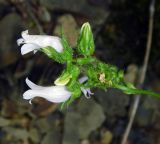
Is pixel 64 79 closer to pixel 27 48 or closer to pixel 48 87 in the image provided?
pixel 48 87

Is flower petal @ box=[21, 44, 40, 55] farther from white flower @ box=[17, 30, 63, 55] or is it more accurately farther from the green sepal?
the green sepal

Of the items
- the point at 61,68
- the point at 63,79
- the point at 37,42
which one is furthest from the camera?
the point at 61,68

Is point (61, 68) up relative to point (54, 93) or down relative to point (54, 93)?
down

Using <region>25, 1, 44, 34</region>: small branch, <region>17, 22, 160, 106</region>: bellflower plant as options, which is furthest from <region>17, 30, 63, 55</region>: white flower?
<region>25, 1, 44, 34</region>: small branch

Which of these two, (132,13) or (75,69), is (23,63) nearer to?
(132,13)

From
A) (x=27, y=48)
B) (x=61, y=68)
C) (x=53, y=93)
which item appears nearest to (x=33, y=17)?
(x=61, y=68)
